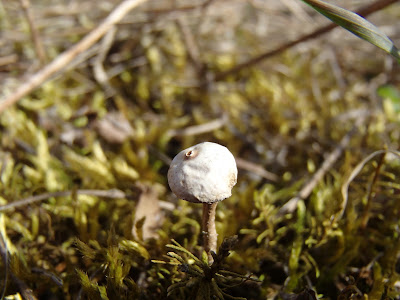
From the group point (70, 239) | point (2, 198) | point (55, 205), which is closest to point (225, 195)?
point (70, 239)

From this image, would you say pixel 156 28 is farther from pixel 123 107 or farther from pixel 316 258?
pixel 316 258

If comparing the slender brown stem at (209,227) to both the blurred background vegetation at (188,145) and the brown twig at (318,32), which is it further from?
the brown twig at (318,32)

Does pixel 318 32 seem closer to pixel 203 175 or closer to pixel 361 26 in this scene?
pixel 361 26

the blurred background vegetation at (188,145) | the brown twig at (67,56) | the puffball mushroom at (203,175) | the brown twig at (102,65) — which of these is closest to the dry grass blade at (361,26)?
the blurred background vegetation at (188,145)

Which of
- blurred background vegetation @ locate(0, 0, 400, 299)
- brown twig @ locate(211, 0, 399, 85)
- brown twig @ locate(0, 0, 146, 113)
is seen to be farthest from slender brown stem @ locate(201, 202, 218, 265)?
brown twig @ locate(0, 0, 146, 113)

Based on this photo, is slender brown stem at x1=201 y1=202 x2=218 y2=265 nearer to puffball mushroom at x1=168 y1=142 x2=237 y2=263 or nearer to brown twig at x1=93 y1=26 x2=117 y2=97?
puffball mushroom at x1=168 y1=142 x2=237 y2=263
